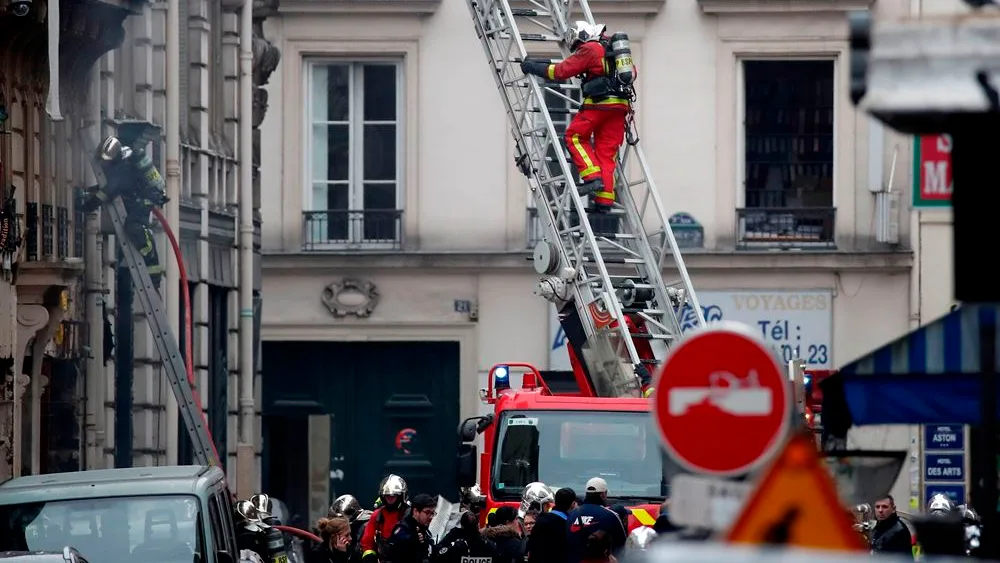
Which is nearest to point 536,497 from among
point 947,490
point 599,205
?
point 599,205

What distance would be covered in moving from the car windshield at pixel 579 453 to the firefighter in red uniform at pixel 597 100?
111 inches

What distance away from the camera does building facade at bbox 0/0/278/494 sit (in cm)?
1631

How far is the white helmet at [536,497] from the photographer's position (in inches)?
539

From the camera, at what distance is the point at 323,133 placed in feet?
90.0

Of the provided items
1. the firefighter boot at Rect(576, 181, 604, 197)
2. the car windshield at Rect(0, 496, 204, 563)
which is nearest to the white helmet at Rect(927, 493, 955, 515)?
the firefighter boot at Rect(576, 181, 604, 197)

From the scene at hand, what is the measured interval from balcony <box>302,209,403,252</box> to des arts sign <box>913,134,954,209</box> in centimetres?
2067

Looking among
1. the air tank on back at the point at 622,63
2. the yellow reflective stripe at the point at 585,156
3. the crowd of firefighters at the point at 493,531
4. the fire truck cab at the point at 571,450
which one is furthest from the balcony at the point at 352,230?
the fire truck cab at the point at 571,450

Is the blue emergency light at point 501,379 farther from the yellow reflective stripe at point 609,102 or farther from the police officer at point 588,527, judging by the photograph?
the police officer at point 588,527

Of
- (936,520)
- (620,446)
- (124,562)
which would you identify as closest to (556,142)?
(620,446)

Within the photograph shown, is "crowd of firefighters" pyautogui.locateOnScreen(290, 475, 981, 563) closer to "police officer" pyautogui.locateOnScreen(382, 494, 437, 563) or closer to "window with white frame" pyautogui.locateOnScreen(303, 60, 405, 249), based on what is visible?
"police officer" pyautogui.locateOnScreen(382, 494, 437, 563)

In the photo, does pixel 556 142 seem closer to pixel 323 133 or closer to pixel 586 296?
pixel 586 296

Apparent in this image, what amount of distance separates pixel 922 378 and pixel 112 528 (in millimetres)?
4688

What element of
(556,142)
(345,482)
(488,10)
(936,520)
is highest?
(488,10)

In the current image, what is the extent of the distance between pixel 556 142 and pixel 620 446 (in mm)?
3467
